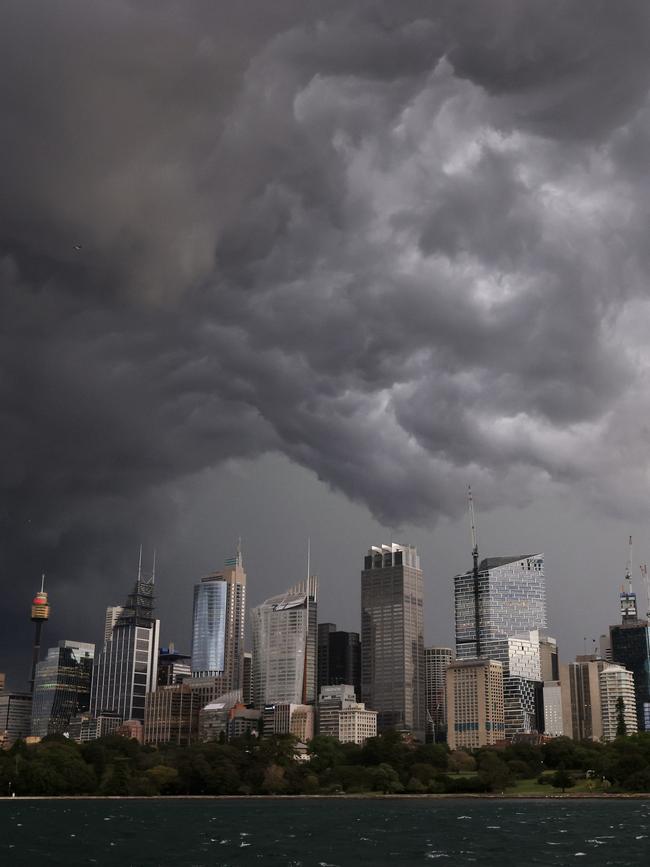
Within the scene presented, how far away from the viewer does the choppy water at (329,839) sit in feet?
378

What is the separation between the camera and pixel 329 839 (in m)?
141

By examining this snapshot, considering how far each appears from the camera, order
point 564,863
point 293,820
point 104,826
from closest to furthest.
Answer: point 564,863 → point 104,826 → point 293,820

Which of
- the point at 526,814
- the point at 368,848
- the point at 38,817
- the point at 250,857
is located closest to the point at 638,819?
the point at 526,814

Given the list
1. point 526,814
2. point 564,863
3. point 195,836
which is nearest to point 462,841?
point 564,863

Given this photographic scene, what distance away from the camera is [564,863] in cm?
10988

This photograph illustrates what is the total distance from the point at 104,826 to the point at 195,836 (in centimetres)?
2886

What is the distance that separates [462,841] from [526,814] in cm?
6661

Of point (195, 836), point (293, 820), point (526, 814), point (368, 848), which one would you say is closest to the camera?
point (368, 848)

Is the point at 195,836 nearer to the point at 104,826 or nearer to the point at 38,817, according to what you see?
the point at 104,826

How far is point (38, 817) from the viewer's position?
648 feet

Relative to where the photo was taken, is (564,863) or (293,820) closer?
(564,863)

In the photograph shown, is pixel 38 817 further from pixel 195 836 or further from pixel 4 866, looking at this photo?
pixel 4 866

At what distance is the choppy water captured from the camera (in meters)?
115

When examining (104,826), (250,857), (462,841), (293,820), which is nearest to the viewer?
(250,857)
